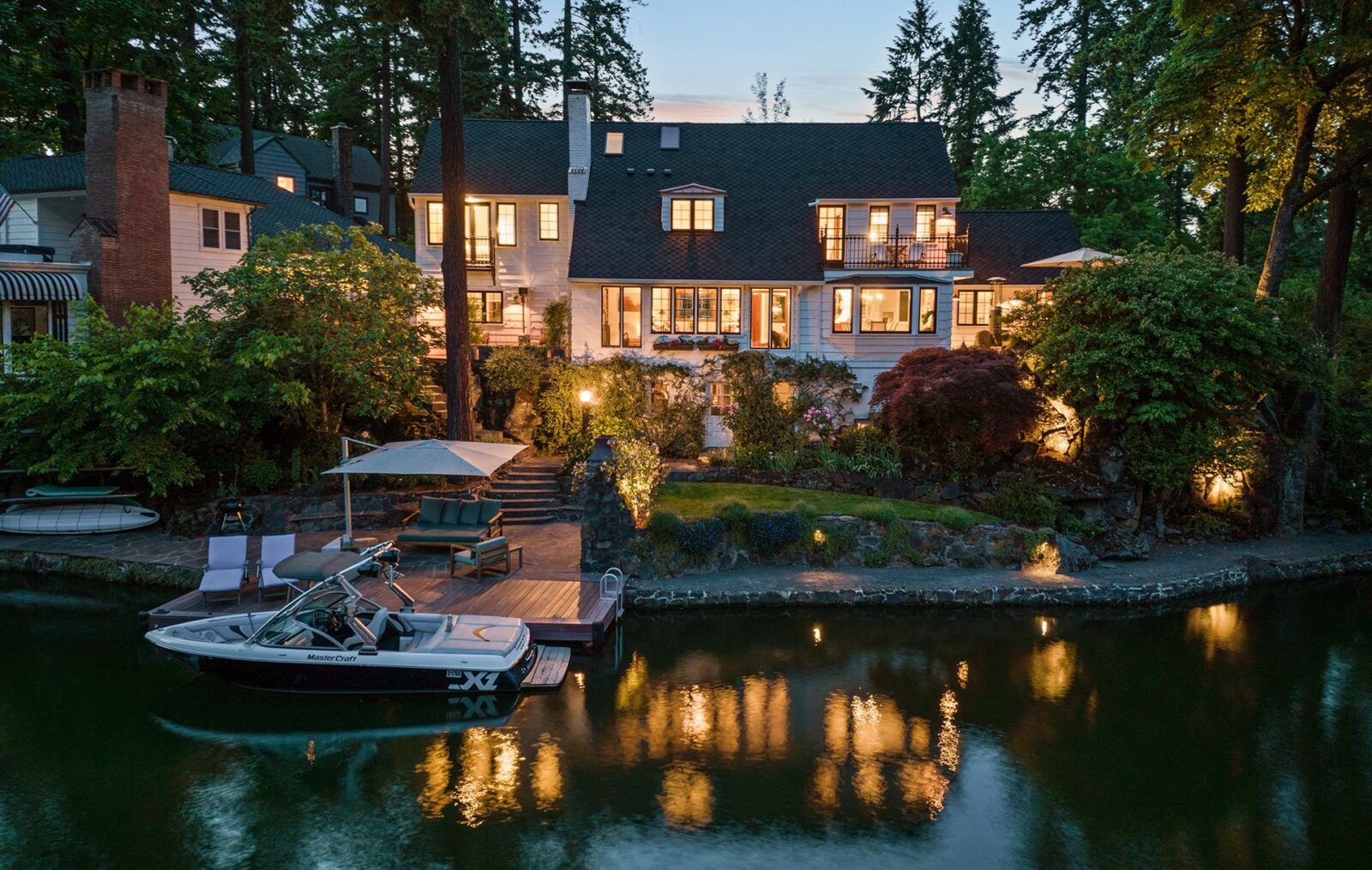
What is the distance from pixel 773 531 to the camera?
19.6 meters

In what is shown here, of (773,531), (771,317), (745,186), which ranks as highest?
(745,186)

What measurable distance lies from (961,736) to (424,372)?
57.9 feet

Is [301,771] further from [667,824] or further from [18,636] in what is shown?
[18,636]

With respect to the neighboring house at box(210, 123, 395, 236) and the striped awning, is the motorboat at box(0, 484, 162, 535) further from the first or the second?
the neighboring house at box(210, 123, 395, 236)

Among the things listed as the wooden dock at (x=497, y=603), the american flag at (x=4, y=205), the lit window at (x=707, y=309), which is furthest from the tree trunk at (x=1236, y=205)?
the american flag at (x=4, y=205)

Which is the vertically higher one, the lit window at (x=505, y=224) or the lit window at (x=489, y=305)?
the lit window at (x=505, y=224)

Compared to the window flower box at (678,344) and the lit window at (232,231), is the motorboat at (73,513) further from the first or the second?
the window flower box at (678,344)

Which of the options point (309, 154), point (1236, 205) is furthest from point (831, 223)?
point (309, 154)

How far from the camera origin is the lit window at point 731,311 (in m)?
28.2

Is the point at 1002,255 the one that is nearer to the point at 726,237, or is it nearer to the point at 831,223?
the point at 831,223

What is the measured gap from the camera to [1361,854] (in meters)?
9.65

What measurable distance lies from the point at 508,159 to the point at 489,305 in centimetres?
574

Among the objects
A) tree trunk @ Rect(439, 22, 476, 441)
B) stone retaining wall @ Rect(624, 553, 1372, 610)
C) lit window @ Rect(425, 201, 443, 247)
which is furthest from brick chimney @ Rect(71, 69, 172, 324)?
stone retaining wall @ Rect(624, 553, 1372, 610)

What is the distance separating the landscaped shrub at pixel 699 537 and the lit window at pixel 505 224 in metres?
16.1
